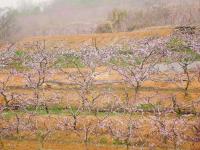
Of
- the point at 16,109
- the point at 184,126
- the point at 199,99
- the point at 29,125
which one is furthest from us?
the point at 16,109

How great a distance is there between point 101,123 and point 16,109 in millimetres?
17953

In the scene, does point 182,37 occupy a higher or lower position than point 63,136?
higher

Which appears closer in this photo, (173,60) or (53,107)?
(53,107)

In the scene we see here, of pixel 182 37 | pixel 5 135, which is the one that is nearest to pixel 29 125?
pixel 5 135

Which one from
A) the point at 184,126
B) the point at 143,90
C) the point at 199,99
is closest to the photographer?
the point at 184,126

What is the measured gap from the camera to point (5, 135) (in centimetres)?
6419

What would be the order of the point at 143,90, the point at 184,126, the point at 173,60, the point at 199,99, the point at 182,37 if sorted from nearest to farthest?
1. the point at 184,126
2. the point at 199,99
3. the point at 143,90
4. the point at 173,60
5. the point at 182,37

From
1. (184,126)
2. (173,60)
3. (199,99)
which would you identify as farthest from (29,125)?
(173,60)

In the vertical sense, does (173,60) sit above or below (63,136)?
above

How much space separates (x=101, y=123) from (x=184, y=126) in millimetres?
11035

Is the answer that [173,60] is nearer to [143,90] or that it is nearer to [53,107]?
[143,90]

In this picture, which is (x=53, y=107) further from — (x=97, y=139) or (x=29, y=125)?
(x=97, y=139)

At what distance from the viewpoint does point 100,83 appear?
87688mm

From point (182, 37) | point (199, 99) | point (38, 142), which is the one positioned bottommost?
point (38, 142)
